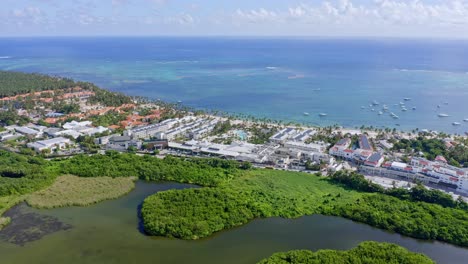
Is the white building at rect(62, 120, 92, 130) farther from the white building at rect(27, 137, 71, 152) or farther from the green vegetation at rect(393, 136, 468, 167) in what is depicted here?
the green vegetation at rect(393, 136, 468, 167)

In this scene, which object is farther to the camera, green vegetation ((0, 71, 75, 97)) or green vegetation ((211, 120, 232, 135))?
green vegetation ((0, 71, 75, 97))

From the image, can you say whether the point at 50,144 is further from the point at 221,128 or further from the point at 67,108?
the point at 221,128

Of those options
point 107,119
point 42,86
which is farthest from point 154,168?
point 42,86

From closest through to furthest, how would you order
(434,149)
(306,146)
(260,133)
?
(434,149) < (306,146) < (260,133)

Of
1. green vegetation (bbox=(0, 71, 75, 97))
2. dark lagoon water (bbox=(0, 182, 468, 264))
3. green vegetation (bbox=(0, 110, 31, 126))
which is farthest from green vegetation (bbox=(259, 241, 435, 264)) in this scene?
green vegetation (bbox=(0, 71, 75, 97))

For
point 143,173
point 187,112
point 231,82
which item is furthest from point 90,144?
point 231,82

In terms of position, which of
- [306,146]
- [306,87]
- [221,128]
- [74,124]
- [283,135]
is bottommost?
[74,124]

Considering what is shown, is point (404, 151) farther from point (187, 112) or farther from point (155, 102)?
point (155, 102)
